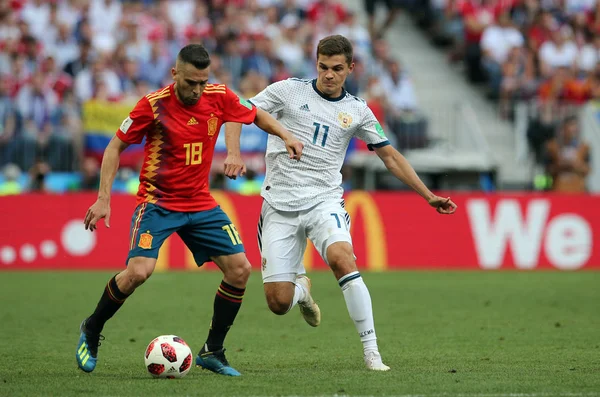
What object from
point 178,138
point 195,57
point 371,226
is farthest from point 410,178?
point 371,226

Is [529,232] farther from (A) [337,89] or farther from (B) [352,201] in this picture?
(A) [337,89]

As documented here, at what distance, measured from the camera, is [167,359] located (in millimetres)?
7918

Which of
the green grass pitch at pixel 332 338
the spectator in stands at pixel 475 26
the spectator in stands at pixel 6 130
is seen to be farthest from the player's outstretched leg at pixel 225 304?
the spectator in stands at pixel 475 26

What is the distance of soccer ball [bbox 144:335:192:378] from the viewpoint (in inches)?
312

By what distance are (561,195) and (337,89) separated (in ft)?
38.1

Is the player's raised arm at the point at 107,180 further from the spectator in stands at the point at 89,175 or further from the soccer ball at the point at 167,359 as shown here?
the spectator in stands at the point at 89,175

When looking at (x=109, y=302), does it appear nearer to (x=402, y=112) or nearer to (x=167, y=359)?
(x=167, y=359)

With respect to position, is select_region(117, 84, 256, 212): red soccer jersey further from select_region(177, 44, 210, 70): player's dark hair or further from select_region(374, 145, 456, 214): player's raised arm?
select_region(374, 145, 456, 214): player's raised arm

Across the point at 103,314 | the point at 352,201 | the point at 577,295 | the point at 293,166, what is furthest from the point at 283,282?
the point at 352,201

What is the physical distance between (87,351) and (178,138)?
5.80ft

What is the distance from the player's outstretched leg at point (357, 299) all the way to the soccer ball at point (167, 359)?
1.32 m

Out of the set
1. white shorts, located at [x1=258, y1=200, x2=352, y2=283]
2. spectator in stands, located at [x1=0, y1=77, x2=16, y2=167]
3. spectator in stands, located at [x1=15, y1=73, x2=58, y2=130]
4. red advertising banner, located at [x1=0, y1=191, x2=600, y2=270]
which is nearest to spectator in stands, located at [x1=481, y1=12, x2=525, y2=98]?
red advertising banner, located at [x1=0, y1=191, x2=600, y2=270]

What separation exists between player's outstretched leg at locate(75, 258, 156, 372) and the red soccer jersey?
533 millimetres

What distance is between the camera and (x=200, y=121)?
8.29m
